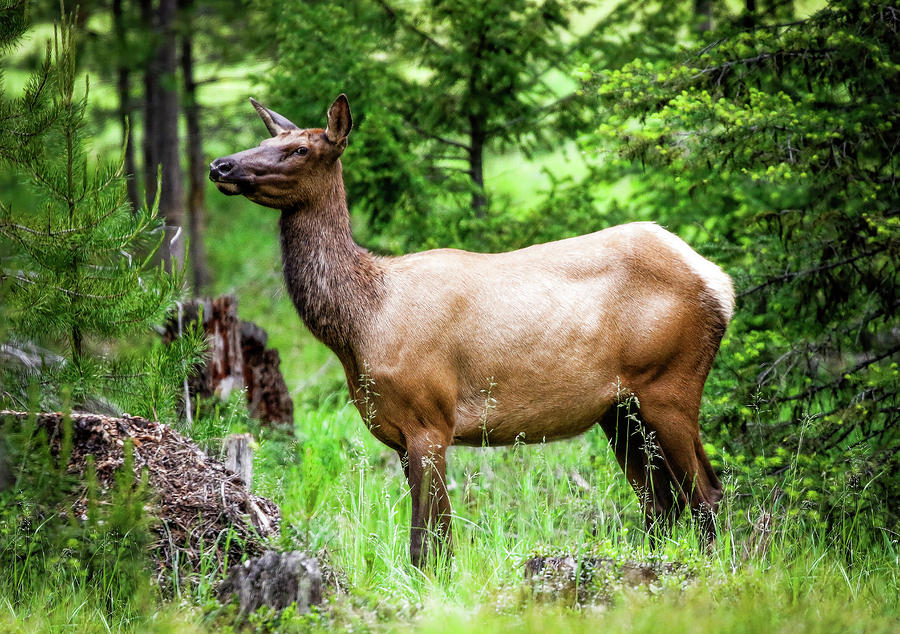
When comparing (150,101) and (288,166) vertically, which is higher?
(150,101)

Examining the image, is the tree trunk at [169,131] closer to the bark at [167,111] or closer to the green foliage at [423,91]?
the bark at [167,111]

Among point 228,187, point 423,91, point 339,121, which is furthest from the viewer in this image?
point 423,91

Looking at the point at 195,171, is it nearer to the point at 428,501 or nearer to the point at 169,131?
the point at 169,131

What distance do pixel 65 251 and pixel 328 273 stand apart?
59.9 inches

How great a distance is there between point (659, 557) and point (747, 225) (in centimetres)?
261

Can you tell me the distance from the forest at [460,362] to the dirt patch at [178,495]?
0.02 m

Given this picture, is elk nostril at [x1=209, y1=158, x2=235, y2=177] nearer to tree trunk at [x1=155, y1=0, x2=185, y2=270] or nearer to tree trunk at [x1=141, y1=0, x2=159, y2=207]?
tree trunk at [x1=155, y1=0, x2=185, y2=270]

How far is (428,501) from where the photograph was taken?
5020 mm

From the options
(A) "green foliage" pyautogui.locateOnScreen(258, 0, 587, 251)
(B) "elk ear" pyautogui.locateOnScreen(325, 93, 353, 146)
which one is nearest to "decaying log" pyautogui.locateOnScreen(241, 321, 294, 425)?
(A) "green foliage" pyautogui.locateOnScreen(258, 0, 587, 251)

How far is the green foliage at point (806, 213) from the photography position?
18.6 ft

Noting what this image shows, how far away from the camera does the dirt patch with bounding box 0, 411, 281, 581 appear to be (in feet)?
15.3

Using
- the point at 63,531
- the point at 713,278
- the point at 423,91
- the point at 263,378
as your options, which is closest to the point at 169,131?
the point at 423,91

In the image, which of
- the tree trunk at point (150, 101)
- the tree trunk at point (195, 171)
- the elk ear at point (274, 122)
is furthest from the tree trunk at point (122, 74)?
the elk ear at point (274, 122)

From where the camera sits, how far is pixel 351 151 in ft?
26.2
